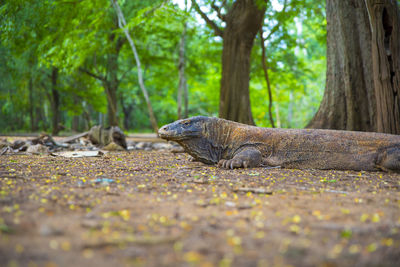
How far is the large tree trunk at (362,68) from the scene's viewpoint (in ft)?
16.2

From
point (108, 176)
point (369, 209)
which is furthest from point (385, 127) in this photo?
point (108, 176)

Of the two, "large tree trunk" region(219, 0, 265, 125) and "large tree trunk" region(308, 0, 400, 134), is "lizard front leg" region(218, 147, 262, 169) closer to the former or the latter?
"large tree trunk" region(308, 0, 400, 134)

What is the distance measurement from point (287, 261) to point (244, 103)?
7.47 metres

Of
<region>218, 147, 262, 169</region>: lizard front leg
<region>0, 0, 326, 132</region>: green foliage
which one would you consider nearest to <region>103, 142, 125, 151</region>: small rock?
<region>0, 0, 326, 132</region>: green foliage

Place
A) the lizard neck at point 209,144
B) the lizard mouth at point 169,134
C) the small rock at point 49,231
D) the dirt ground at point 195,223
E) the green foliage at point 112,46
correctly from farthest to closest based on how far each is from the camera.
→ the green foliage at point 112,46 → the lizard neck at point 209,144 → the lizard mouth at point 169,134 → the small rock at point 49,231 → the dirt ground at point 195,223

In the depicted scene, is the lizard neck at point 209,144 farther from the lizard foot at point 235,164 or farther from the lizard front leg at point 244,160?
the lizard foot at point 235,164

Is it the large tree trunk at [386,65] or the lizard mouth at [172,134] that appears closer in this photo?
the lizard mouth at [172,134]

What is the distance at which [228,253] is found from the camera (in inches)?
57.7

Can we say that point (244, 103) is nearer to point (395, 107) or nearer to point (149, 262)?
point (395, 107)

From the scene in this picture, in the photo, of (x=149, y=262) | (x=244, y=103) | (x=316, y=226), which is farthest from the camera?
(x=244, y=103)

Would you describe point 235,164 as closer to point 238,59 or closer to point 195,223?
point 195,223

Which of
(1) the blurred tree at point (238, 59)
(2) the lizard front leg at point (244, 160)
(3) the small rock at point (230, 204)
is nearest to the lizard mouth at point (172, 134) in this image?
(2) the lizard front leg at point (244, 160)

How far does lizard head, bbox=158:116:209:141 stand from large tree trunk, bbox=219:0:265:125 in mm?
3920

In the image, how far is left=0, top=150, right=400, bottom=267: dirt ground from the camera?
55.7 inches
